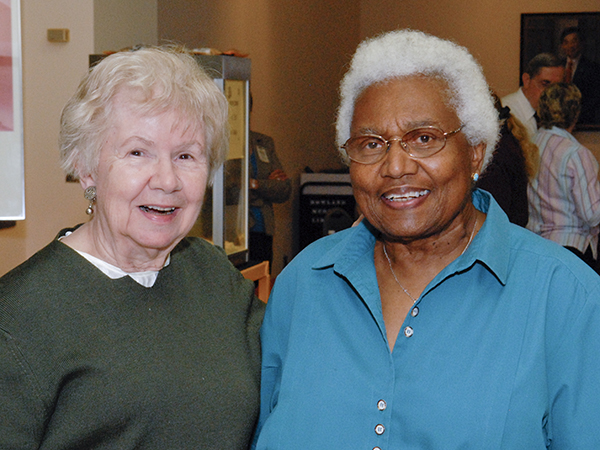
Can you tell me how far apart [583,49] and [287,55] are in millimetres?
3749

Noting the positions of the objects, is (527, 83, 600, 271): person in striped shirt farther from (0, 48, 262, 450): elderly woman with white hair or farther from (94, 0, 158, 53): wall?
(0, 48, 262, 450): elderly woman with white hair

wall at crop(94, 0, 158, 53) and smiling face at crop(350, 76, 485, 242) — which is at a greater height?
wall at crop(94, 0, 158, 53)

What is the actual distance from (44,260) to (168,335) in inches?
12.3

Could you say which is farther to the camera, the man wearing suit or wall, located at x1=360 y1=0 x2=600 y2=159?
wall, located at x1=360 y1=0 x2=600 y2=159

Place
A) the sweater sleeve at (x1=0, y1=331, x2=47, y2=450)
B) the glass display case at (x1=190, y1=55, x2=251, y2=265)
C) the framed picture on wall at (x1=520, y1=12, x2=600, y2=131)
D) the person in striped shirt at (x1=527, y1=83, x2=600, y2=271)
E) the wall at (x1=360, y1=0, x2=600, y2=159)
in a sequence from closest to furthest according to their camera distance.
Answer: the sweater sleeve at (x1=0, y1=331, x2=47, y2=450) → the glass display case at (x1=190, y1=55, x2=251, y2=265) → the person in striped shirt at (x1=527, y1=83, x2=600, y2=271) → the framed picture on wall at (x1=520, y1=12, x2=600, y2=131) → the wall at (x1=360, y1=0, x2=600, y2=159)

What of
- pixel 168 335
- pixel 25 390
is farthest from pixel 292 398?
pixel 25 390

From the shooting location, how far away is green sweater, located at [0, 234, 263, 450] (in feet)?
4.23

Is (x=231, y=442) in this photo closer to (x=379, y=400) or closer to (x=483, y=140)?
(x=379, y=400)

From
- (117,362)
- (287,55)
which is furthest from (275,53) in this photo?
(117,362)

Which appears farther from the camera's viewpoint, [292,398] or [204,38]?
[204,38]

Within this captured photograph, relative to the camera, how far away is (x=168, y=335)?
1.50 meters

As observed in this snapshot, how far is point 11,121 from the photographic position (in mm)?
1923

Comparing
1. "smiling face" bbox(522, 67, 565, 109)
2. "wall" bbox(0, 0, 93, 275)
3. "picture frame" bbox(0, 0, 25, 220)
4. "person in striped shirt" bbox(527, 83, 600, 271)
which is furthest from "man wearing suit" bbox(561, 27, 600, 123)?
"picture frame" bbox(0, 0, 25, 220)

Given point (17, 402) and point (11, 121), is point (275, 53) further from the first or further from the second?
point (17, 402)
